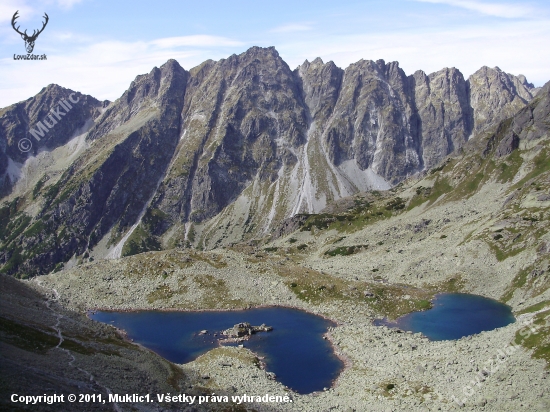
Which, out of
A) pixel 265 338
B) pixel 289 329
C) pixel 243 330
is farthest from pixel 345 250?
pixel 265 338

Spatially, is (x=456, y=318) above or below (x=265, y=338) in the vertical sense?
above

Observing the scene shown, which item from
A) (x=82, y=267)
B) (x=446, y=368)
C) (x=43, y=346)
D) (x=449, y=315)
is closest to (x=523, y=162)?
(x=449, y=315)

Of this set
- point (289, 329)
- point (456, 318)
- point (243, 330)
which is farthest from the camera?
point (456, 318)

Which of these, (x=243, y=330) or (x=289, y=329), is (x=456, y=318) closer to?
(x=289, y=329)

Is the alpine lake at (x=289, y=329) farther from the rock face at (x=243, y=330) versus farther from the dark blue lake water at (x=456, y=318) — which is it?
the rock face at (x=243, y=330)

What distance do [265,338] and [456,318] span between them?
4367 cm

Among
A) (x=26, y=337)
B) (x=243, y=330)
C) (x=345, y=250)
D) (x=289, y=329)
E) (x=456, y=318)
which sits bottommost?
(x=289, y=329)

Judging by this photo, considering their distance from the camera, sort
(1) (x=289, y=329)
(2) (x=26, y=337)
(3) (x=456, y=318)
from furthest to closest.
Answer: (3) (x=456, y=318) < (1) (x=289, y=329) < (2) (x=26, y=337)

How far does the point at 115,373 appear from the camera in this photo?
6022 centimetres

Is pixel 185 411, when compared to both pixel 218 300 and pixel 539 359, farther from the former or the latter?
pixel 218 300

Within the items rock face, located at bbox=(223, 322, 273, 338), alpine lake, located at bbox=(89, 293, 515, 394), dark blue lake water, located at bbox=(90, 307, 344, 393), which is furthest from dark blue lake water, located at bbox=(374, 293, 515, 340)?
rock face, located at bbox=(223, 322, 273, 338)

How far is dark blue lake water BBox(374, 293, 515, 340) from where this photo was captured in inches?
3671

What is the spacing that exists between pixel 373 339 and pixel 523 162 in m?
143

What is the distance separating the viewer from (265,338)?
9600 cm
